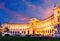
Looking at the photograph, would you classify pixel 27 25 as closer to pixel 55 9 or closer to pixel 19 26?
pixel 19 26

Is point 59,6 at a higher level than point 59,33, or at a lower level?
higher

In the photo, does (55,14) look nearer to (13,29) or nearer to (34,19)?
(34,19)

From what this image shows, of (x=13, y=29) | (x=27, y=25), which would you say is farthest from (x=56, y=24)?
(x=13, y=29)

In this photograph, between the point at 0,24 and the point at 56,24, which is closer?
the point at 56,24

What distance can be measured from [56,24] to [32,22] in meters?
24.9

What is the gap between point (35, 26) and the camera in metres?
70.0

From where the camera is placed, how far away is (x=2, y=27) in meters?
72.0

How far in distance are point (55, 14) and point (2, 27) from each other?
31.9 m

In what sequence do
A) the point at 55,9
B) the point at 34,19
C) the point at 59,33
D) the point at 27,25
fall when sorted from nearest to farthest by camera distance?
the point at 59,33, the point at 55,9, the point at 34,19, the point at 27,25

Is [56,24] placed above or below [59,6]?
below

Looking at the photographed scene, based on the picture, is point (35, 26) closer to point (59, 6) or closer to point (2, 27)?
point (2, 27)

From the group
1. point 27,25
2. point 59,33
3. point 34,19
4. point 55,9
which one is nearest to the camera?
point 59,33

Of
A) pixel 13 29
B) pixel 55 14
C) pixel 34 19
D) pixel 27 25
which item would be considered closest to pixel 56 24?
pixel 55 14

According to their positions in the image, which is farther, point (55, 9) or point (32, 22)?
point (32, 22)
